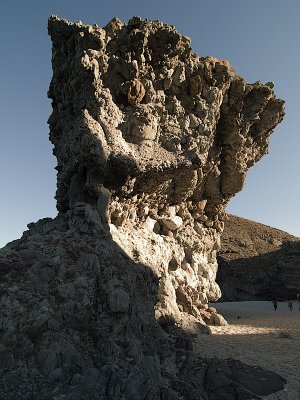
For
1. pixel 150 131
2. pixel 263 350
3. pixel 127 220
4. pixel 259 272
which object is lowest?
pixel 263 350

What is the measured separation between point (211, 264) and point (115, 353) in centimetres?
1343

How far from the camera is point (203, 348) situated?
→ 11.2 metres

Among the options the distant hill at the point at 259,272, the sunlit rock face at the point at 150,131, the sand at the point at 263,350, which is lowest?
the sand at the point at 263,350

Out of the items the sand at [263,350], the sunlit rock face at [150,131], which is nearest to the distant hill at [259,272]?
the sunlit rock face at [150,131]

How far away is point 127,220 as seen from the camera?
13.2 metres

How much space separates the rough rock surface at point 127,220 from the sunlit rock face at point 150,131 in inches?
2.2

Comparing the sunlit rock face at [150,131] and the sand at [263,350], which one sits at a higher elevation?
the sunlit rock face at [150,131]

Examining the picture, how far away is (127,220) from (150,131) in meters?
3.51

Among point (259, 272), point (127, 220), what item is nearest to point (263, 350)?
point (127, 220)

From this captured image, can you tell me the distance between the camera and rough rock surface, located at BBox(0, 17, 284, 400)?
22.1 feet

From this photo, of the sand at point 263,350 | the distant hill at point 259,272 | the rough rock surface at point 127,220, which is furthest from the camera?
the distant hill at point 259,272

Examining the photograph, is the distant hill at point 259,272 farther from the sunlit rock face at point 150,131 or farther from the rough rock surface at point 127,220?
the sunlit rock face at point 150,131

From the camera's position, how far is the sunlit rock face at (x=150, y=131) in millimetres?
11687

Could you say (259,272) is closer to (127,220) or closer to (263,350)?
(263,350)
